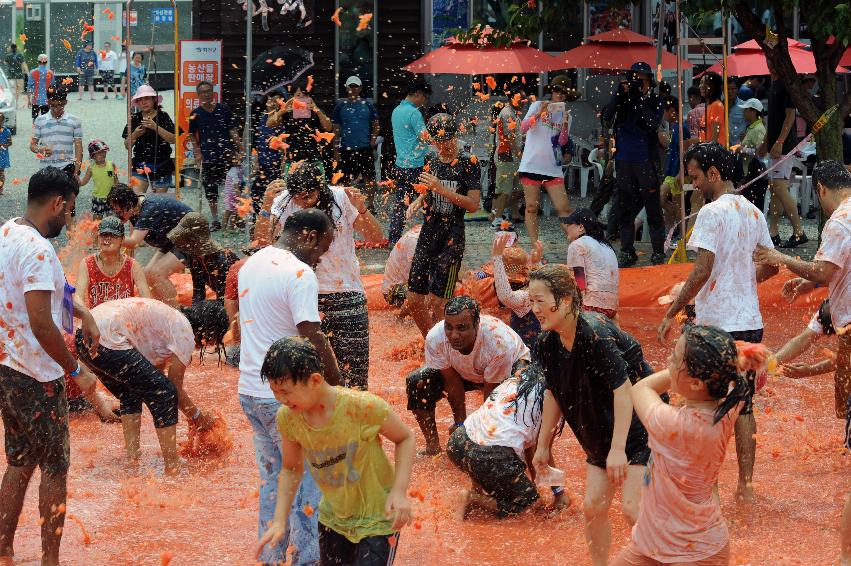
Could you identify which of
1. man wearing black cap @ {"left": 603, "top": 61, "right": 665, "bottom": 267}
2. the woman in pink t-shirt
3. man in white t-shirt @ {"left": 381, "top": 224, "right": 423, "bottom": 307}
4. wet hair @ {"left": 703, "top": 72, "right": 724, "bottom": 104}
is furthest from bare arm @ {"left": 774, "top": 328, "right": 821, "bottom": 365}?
wet hair @ {"left": 703, "top": 72, "right": 724, "bottom": 104}

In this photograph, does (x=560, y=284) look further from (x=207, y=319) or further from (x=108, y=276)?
(x=207, y=319)

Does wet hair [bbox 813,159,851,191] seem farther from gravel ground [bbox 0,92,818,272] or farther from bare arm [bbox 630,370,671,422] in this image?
gravel ground [bbox 0,92,818,272]

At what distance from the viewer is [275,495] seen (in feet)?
17.5

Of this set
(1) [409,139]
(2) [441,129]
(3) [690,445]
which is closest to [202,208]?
(1) [409,139]

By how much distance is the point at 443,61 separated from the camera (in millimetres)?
15312

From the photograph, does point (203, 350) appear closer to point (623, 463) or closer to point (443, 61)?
point (623, 463)

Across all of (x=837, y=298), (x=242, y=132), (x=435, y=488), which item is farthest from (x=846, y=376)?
(x=242, y=132)

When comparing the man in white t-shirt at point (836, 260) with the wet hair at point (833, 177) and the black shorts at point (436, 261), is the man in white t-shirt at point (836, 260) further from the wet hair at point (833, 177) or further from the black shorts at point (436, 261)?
the black shorts at point (436, 261)

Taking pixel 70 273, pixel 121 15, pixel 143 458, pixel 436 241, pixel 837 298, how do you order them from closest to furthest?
pixel 837 298
pixel 143 458
pixel 436 241
pixel 70 273
pixel 121 15

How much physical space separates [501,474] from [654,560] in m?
1.95

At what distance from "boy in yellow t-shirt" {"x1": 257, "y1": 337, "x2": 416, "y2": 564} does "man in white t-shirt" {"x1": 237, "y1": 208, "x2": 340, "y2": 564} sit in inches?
23.8

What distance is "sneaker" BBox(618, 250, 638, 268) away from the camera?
13037 mm

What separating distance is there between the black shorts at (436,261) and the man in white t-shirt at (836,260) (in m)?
3.00

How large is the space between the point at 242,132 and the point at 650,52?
17.4ft
